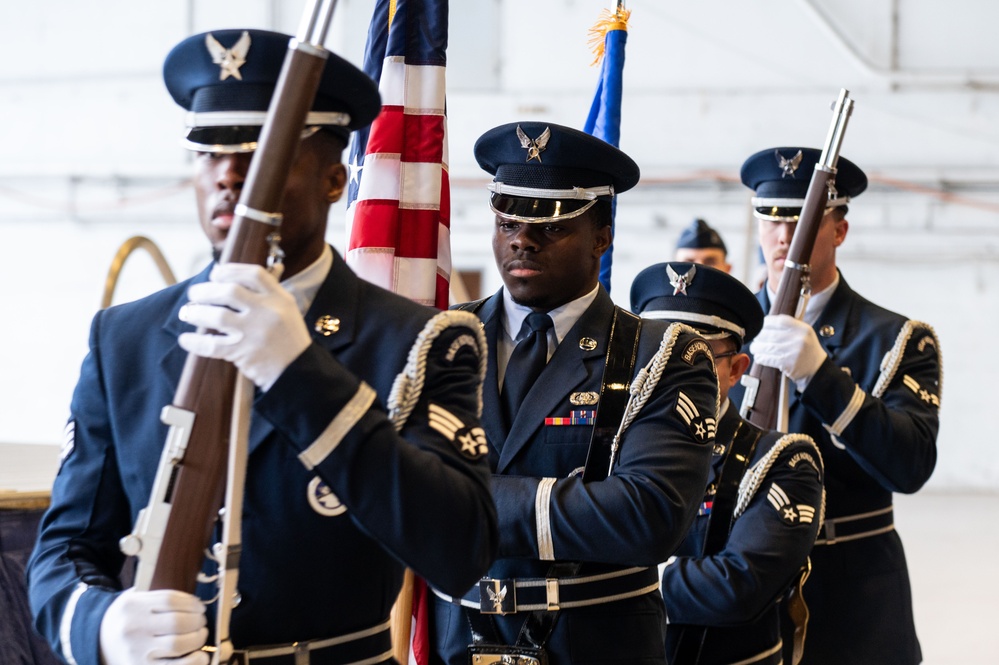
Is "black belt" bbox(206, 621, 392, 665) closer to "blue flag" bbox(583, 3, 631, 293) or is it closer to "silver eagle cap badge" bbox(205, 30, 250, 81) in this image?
"silver eagle cap badge" bbox(205, 30, 250, 81)

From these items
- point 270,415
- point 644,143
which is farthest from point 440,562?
point 644,143

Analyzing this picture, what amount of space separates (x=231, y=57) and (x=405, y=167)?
1175mm

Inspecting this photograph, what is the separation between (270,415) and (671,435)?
1.09 meters

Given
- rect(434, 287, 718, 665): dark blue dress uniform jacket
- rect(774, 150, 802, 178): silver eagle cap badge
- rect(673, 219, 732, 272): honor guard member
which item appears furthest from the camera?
rect(673, 219, 732, 272): honor guard member

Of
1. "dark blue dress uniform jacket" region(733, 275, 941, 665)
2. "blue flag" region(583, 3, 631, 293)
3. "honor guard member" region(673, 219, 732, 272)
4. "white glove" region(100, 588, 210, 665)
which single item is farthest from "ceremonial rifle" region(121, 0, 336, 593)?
"honor guard member" region(673, 219, 732, 272)

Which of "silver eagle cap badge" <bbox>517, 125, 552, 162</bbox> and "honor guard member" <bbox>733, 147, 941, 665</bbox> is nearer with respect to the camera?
"silver eagle cap badge" <bbox>517, 125, 552, 162</bbox>

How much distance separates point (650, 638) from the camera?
7.53 feet

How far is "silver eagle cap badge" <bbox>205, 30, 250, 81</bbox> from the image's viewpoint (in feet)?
5.19

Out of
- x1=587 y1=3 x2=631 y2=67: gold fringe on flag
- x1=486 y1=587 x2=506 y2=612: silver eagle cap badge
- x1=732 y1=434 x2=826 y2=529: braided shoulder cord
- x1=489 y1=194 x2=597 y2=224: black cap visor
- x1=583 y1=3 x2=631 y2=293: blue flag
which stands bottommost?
x1=486 y1=587 x2=506 y2=612: silver eagle cap badge

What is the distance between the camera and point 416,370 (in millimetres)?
1585

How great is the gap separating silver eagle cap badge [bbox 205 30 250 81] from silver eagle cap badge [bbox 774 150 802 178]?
2.34m

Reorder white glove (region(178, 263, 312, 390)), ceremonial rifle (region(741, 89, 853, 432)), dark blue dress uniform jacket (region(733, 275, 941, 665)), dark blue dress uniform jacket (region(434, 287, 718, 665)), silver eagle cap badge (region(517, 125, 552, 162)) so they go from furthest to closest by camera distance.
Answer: ceremonial rifle (region(741, 89, 853, 432))
dark blue dress uniform jacket (region(733, 275, 941, 665))
silver eagle cap badge (region(517, 125, 552, 162))
dark blue dress uniform jacket (region(434, 287, 718, 665))
white glove (region(178, 263, 312, 390))

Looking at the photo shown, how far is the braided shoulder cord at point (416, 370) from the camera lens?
1568 millimetres

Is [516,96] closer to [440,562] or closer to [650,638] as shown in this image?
[650,638]
